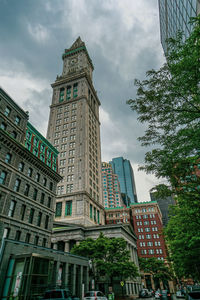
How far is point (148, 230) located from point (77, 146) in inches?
2290

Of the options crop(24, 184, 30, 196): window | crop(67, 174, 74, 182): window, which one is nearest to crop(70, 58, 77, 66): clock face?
crop(67, 174, 74, 182): window

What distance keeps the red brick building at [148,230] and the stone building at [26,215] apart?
74384mm

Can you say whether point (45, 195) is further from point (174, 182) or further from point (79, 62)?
point (79, 62)

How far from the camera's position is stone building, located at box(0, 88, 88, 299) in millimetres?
19950

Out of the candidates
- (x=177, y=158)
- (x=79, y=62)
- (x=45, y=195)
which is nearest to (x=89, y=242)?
(x=45, y=195)

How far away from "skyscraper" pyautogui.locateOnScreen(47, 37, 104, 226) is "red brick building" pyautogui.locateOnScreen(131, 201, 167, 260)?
3560cm

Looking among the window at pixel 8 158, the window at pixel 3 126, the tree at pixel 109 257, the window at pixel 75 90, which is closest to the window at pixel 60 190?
the tree at pixel 109 257

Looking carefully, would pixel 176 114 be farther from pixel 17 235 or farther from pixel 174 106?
pixel 17 235

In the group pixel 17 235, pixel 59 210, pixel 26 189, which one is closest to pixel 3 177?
pixel 26 189

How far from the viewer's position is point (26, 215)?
101ft

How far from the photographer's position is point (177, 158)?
14.2 meters

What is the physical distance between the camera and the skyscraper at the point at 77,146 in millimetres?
65744

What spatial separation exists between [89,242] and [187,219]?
24.1m

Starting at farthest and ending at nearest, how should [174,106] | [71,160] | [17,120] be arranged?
[71,160] → [17,120] → [174,106]
